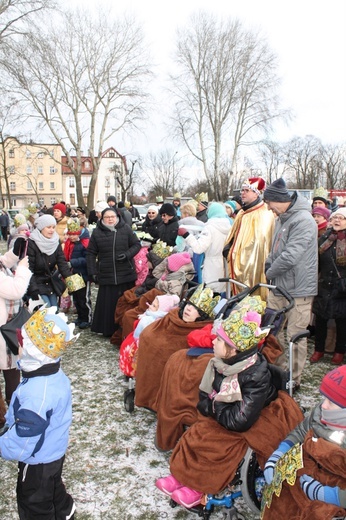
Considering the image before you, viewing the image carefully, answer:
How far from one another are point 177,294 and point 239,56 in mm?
23460

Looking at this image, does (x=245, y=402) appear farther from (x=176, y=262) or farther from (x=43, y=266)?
(x=43, y=266)

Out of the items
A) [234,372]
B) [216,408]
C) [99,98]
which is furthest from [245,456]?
[99,98]

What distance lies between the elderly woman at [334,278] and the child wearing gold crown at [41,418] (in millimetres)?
3452

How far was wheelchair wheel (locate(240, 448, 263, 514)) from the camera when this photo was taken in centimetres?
242

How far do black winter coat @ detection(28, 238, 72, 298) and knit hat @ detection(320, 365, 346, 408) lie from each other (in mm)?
4009

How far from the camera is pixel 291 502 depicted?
210 centimetres

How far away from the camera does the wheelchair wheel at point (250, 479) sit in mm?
2418

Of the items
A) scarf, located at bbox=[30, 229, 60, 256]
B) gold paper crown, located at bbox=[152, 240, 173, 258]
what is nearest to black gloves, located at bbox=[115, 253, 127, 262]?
gold paper crown, located at bbox=[152, 240, 173, 258]

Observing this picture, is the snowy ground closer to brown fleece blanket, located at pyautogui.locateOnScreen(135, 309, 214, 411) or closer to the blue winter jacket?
brown fleece blanket, located at pyautogui.locateOnScreen(135, 309, 214, 411)

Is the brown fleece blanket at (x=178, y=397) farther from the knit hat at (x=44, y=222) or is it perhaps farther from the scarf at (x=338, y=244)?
the knit hat at (x=44, y=222)

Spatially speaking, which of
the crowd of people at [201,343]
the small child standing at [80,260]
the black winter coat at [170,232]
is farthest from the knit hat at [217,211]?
the small child standing at [80,260]

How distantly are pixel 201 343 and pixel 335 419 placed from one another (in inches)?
52.8

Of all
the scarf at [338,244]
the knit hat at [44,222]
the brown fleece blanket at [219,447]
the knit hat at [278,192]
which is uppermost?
the knit hat at [278,192]

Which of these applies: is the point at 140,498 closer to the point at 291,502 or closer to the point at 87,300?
the point at 291,502
